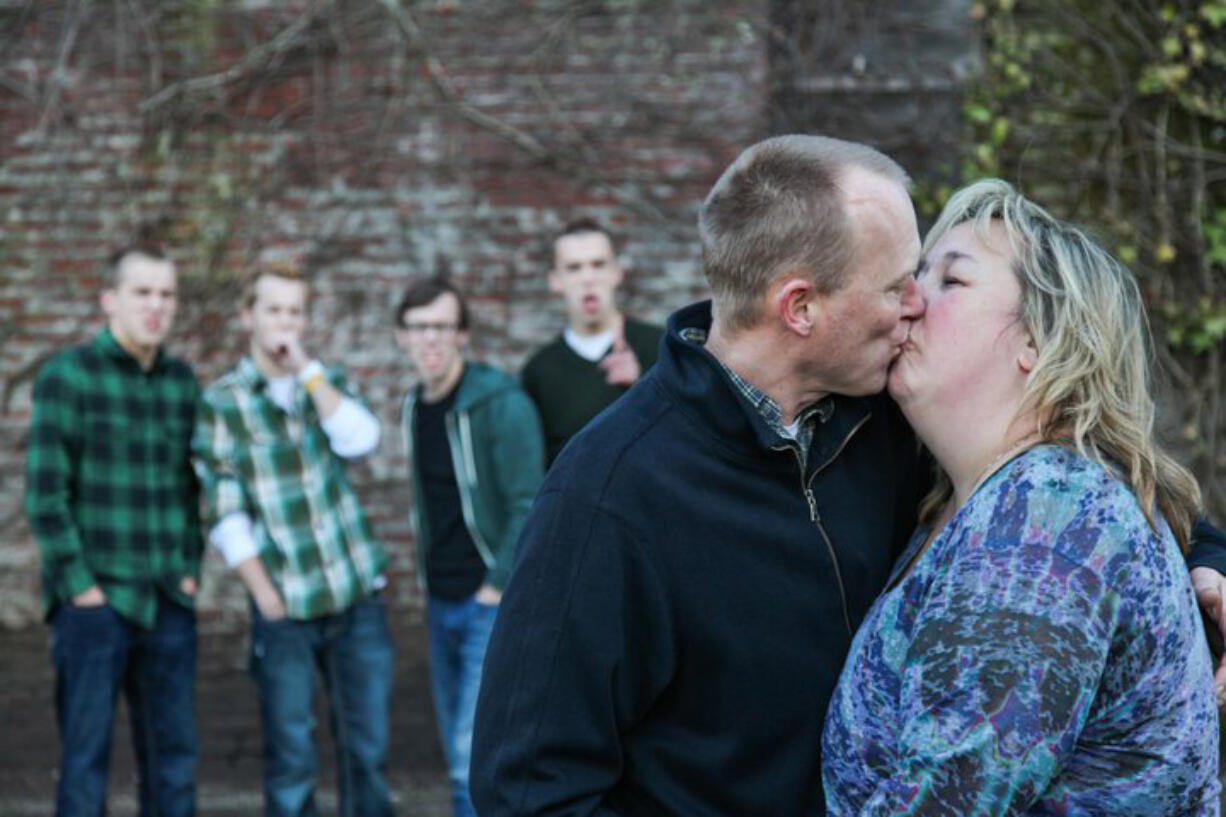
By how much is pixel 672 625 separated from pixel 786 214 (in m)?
0.65

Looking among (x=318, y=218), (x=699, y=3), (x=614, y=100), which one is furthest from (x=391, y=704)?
(x=699, y=3)

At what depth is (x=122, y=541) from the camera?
5090mm

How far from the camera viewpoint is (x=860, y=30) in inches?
289

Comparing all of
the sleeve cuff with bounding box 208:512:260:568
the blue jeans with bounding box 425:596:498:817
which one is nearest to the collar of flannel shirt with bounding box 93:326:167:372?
the sleeve cuff with bounding box 208:512:260:568

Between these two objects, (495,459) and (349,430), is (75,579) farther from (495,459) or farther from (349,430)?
(495,459)

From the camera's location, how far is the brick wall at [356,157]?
7.25 m

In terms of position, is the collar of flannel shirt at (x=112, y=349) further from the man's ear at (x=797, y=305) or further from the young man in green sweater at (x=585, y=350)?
the man's ear at (x=797, y=305)

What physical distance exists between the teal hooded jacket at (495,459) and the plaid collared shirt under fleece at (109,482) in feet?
3.30

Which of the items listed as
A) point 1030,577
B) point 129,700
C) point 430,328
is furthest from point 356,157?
point 1030,577

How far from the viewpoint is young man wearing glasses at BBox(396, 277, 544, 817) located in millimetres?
5164

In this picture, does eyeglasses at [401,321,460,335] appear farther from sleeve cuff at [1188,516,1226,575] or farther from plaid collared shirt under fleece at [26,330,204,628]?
sleeve cuff at [1188,516,1226,575]

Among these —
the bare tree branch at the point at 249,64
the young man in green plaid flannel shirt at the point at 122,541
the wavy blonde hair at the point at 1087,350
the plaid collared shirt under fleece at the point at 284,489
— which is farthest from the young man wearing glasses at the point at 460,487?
the wavy blonde hair at the point at 1087,350

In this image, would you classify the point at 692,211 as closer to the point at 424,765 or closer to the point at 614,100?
the point at 614,100

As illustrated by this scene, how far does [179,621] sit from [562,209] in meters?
3.02
